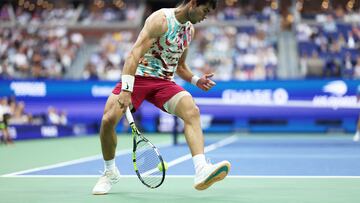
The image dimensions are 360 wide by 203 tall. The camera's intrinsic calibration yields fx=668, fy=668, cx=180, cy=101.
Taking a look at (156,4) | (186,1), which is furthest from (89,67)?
(186,1)

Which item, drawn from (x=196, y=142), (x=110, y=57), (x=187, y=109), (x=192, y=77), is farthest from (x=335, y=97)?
(x=196, y=142)

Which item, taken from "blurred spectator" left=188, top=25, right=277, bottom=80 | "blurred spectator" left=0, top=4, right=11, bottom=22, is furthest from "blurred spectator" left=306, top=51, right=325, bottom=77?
"blurred spectator" left=0, top=4, right=11, bottom=22

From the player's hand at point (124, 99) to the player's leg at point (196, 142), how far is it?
52 centimetres

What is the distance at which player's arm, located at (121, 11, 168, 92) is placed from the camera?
6.36 meters

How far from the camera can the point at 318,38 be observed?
1053 inches

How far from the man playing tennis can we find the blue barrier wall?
16453 millimetres

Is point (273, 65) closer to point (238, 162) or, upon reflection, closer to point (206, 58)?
point (206, 58)

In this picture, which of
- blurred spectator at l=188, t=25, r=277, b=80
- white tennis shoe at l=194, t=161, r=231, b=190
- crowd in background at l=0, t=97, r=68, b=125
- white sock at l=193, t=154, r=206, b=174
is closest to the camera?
white tennis shoe at l=194, t=161, r=231, b=190

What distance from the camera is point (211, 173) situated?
600 cm

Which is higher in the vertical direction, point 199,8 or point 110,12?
point 199,8

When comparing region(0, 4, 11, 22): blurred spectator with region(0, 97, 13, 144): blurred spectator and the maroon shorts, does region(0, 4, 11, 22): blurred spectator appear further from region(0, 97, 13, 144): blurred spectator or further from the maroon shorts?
the maroon shorts

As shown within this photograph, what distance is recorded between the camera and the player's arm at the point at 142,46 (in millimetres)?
6355

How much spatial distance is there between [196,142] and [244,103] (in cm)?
1729

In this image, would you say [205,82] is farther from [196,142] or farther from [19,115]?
[19,115]
